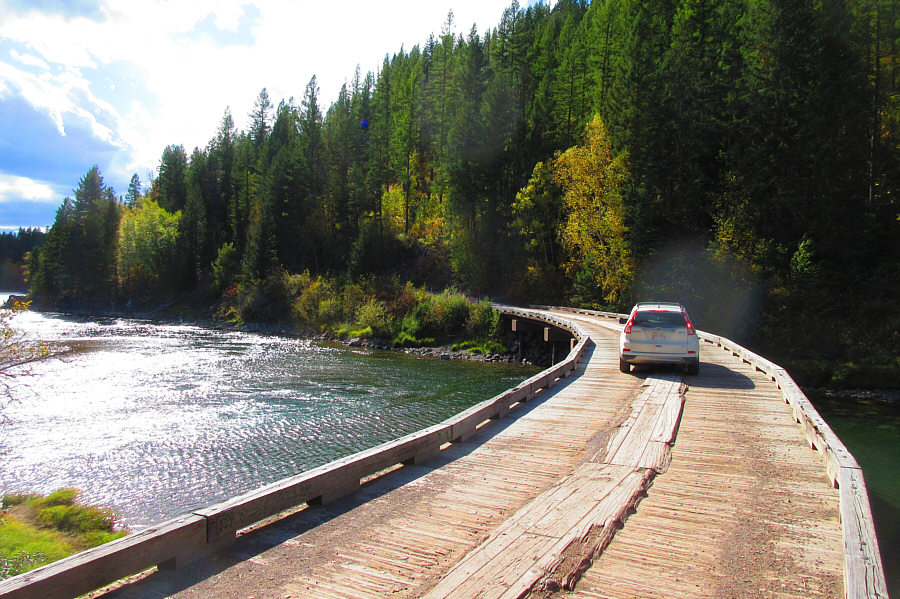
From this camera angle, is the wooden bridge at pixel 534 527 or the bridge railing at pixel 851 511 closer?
the bridge railing at pixel 851 511

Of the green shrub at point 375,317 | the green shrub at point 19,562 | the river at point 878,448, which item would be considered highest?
the green shrub at point 375,317

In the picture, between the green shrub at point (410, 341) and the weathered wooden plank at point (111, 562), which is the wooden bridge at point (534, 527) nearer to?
the weathered wooden plank at point (111, 562)

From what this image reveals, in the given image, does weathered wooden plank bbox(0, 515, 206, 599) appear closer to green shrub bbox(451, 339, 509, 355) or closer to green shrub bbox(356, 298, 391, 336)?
green shrub bbox(451, 339, 509, 355)

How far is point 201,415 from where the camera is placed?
17422 mm

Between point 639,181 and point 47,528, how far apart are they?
32.3 m

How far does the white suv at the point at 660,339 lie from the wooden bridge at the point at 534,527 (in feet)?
15.7

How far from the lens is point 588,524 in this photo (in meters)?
4.66

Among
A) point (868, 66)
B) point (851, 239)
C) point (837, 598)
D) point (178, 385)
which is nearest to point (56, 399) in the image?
point (178, 385)

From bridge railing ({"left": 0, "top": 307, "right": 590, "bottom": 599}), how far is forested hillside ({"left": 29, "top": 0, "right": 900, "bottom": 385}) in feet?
84.0

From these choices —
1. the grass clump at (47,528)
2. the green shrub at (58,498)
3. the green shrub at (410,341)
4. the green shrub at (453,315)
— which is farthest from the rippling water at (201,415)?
the green shrub at (453,315)

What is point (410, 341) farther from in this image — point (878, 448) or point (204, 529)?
point (204, 529)

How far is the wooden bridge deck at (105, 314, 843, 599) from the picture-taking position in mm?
3658

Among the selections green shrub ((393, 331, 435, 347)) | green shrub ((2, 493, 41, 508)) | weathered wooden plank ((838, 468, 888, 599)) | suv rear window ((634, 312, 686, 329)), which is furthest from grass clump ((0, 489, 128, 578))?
green shrub ((393, 331, 435, 347))

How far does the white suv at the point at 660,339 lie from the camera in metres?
12.9
